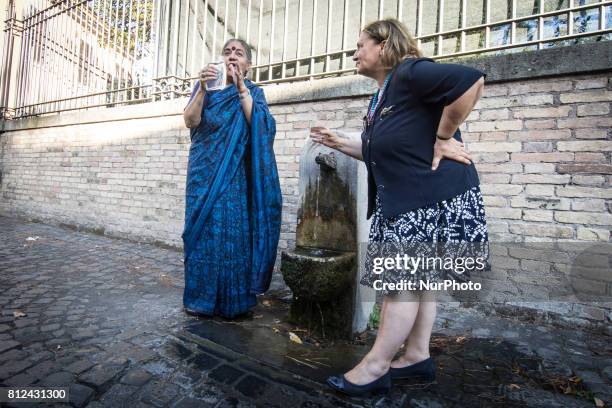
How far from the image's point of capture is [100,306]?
261 cm

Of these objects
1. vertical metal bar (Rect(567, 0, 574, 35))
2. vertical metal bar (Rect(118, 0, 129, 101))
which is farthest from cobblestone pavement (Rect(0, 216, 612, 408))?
vertical metal bar (Rect(118, 0, 129, 101))

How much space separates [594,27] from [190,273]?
3.78m

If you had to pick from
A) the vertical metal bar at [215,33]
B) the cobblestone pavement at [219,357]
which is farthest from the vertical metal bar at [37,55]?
the cobblestone pavement at [219,357]

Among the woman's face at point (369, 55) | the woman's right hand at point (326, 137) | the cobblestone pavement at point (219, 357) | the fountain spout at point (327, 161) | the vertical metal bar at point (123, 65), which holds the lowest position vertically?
the cobblestone pavement at point (219, 357)

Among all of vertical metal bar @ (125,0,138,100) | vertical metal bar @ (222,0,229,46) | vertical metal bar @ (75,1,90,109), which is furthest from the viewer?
vertical metal bar @ (75,1,90,109)

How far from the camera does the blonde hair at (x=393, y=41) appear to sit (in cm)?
158

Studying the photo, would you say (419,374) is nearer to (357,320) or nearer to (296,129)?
(357,320)

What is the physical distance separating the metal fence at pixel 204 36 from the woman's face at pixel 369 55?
1881 millimetres

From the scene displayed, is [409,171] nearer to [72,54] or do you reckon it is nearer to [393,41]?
[393,41]

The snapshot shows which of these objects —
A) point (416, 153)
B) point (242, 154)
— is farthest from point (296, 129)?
point (416, 153)

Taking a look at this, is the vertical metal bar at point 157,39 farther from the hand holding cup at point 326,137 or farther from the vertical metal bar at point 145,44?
the hand holding cup at point 326,137

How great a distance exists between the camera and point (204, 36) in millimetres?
4973

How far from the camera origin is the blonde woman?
141cm

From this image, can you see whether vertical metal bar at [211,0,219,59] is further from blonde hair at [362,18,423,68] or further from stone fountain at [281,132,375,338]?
blonde hair at [362,18,423,68]
